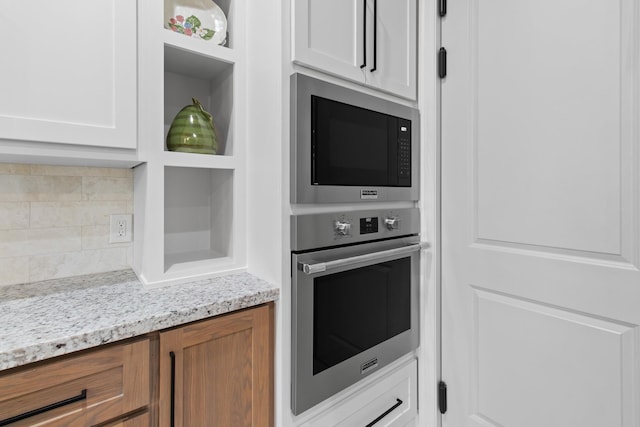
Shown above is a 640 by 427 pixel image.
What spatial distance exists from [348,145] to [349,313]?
60cm

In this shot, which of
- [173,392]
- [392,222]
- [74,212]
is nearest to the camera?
[173,392]

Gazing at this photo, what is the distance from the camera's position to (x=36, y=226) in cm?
112

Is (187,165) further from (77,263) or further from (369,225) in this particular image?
(369,225)

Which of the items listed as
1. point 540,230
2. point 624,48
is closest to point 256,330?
point 540,230

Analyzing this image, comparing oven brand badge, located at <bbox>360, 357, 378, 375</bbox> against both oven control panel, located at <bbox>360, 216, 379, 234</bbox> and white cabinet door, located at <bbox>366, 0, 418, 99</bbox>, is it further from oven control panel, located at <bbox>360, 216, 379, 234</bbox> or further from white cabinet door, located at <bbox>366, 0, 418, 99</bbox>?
white cabinet door, located at <bbox>366, 0, 418, 99</bbox>

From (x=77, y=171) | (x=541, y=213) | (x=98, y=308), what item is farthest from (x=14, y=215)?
(x=541, y=213)

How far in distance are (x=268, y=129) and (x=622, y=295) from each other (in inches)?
46.1

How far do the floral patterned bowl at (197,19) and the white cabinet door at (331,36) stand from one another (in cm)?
36

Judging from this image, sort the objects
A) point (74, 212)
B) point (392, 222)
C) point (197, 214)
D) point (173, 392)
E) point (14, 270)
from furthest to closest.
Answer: point (197, 214) < point (392, 222) < point (74, 212) < point (14, 270) < point (173, 392)

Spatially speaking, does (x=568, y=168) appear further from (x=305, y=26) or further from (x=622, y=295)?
(x=305, y=26)

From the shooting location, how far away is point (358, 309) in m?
1.22

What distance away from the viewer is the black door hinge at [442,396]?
55.0 inches

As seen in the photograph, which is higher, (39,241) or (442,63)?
(442,63)

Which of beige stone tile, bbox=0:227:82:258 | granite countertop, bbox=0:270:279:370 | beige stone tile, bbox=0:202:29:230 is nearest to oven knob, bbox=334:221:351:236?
granite countertop, bbox=0:270:279:370
